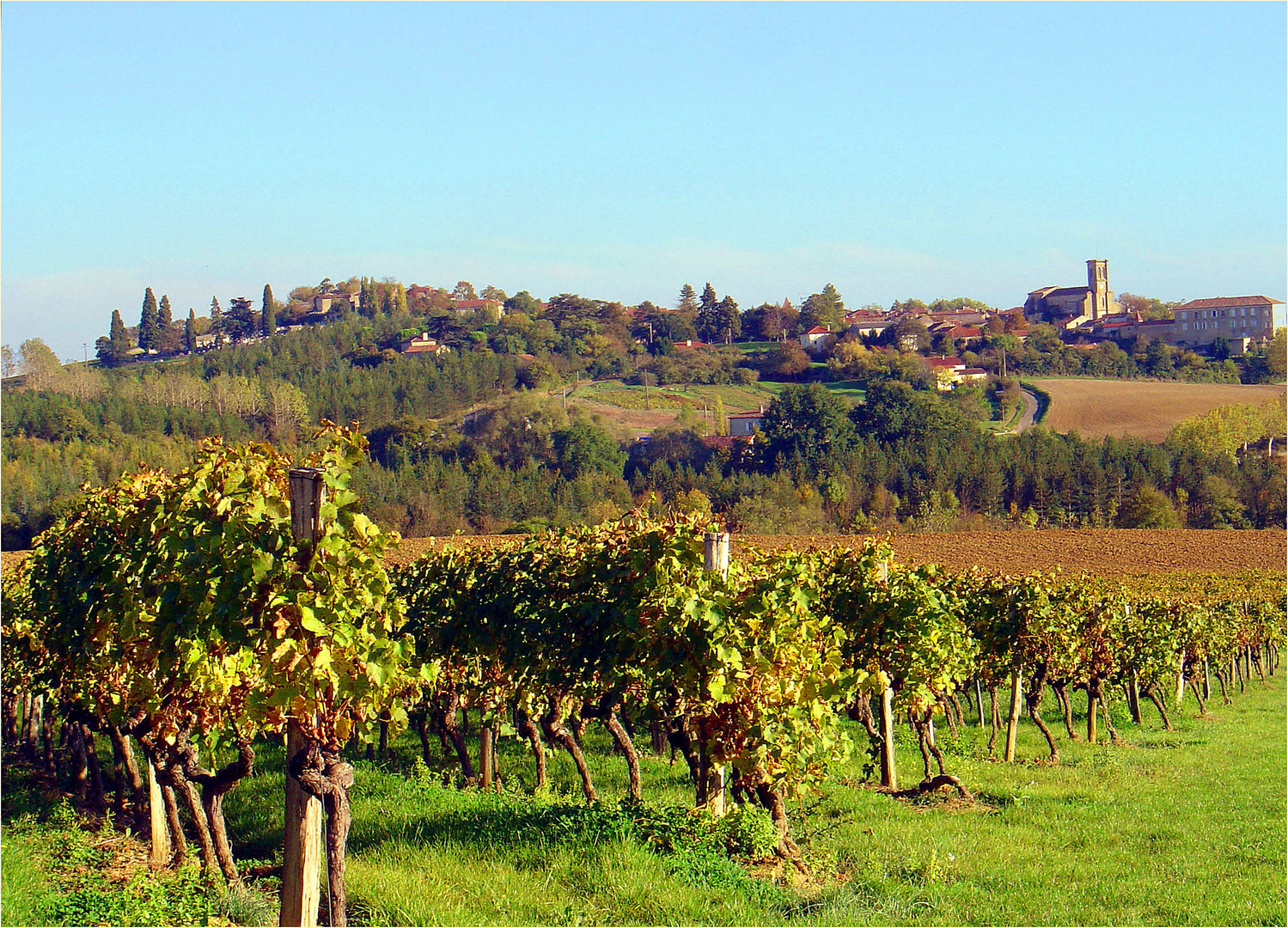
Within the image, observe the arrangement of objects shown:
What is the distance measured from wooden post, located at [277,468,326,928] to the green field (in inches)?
28.4

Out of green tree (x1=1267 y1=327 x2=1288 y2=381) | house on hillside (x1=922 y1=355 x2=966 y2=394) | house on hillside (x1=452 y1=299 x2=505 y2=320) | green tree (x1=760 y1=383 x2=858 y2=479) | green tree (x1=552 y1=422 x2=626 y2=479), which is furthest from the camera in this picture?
house on hillside (x1=452 y1=299 x2=505 y2=320)

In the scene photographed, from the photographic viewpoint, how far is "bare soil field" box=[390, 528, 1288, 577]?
149 feet

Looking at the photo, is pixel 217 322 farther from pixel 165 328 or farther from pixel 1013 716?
pixel 1013 716

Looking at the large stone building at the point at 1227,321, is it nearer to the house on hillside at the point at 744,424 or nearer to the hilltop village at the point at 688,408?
the hilltop village at the point at 688,408

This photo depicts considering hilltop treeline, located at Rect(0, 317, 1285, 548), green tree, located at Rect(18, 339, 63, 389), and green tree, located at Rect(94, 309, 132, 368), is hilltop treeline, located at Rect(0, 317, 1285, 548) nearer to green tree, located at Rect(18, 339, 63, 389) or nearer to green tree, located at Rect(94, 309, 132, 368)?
green tree, located at Rect(18, 339, 63, 389)

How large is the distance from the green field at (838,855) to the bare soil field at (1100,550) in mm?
30295

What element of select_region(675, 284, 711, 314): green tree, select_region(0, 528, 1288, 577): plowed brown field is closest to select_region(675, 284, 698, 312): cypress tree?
select_region(675, 284, 711, 314): green tree

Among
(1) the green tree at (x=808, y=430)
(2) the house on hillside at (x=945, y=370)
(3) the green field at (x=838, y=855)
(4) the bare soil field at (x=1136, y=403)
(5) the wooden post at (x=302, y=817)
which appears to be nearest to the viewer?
(5) the wooden post at (x=302, y=817)

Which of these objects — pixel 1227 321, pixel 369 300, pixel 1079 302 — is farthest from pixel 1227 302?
pixel 369 300

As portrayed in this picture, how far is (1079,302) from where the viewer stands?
158 m

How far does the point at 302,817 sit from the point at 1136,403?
341ft

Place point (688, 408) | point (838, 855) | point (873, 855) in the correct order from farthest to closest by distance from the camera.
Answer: point (688, 408) < point (838, 855) < point (873, 855)

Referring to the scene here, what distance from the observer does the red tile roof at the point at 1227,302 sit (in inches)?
5134

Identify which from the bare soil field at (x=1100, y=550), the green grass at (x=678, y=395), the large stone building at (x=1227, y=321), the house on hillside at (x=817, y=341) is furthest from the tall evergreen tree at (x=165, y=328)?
the large stone building at (x=1227, y=321)
